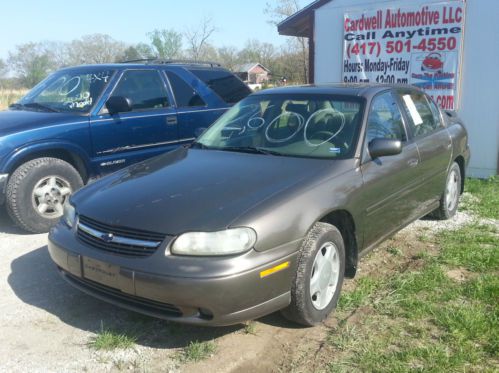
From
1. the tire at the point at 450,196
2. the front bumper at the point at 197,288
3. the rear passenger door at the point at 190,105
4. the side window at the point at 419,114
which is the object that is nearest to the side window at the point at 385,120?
the side window at the point at 419,114

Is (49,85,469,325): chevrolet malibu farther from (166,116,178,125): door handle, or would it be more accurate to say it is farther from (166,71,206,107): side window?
(166,71,206,107): side window

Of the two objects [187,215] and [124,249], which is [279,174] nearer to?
[187,215]

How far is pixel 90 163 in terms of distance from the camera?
574 centimetres

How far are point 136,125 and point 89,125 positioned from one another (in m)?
0.61

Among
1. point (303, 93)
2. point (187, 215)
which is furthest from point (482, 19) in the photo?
point (187, 215)

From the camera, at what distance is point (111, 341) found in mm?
3189

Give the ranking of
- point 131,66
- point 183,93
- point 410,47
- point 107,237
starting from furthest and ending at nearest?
point 410,47, point 183,93, point 131,66, point 107,237

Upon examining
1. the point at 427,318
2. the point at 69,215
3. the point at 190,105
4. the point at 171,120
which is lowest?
the point at 427,318

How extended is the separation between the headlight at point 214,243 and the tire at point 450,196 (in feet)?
10.9

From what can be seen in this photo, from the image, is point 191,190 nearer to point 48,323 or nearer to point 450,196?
point 48,323

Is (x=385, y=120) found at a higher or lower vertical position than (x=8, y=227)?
higher

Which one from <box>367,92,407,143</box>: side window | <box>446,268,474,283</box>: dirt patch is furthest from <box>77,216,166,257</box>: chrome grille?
<box>446,268,474,283</box>: dirt patch

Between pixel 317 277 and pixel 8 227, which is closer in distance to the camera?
pixel 317 277

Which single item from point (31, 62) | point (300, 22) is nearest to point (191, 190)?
point (300, 22)
